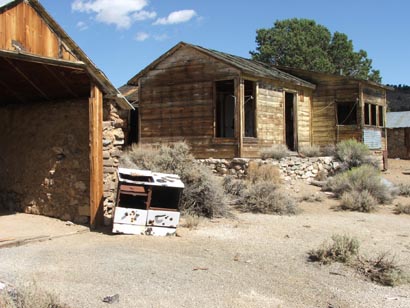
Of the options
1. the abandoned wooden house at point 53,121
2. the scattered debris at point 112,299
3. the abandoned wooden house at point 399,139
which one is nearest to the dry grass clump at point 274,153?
the abandoned wooden house at point 53,121

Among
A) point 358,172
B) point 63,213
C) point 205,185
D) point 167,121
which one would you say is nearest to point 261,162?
point 358,172

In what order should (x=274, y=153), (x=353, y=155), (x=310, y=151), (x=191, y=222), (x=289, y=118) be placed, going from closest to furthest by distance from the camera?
1. (x=191, y=222)
2. (x=274, y=153)
3. (x=353, y=155)
4. (x=310, y=151)
5. (x=289, y=118)

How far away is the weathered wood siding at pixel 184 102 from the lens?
17484mm

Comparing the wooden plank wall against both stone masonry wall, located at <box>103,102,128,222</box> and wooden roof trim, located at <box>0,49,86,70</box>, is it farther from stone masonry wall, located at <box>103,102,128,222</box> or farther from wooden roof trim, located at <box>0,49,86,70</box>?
stone masonry wall, located at <box>103,102,128,222</box>

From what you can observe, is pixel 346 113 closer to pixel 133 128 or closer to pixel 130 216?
pixel 133 128

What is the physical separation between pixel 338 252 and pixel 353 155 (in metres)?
13.1

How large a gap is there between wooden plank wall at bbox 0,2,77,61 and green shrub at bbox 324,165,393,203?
9167mm

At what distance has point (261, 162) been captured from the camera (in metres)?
16.1

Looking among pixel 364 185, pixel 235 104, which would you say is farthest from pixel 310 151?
pixel 364 185

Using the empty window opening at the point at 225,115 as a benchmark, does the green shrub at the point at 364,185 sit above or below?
below

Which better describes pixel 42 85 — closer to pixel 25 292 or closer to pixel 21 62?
pixel 21 62

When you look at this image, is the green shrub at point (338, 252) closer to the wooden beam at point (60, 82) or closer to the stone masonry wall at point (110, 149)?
the stone masonry wall at point (110, 149)

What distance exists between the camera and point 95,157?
27.6 ft

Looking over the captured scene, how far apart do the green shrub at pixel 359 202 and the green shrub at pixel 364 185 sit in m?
0.80
